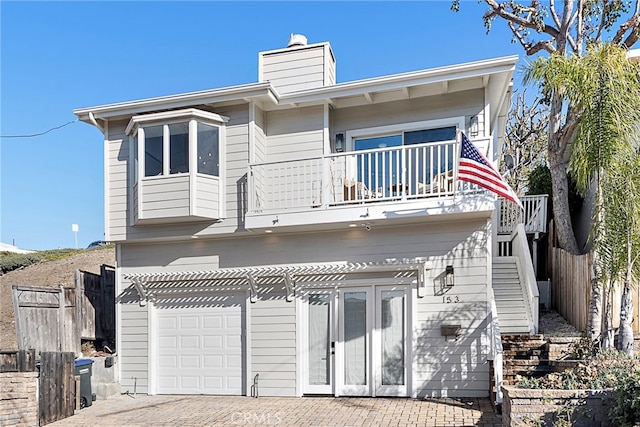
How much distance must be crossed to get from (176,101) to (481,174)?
627cm

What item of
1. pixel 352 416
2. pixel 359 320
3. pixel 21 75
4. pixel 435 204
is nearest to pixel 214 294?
pixel 359 320

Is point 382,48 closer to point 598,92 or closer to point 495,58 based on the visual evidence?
point 495,58

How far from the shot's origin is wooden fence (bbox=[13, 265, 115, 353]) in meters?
9.53

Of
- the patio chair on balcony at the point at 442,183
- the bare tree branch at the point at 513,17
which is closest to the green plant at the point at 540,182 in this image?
the bare tree branch at the point at 513,17

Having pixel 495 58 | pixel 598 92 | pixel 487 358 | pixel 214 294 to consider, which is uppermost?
pixel 495 58

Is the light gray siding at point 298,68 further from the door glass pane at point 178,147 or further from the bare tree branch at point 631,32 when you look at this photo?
the bare tree branch at point 631,32

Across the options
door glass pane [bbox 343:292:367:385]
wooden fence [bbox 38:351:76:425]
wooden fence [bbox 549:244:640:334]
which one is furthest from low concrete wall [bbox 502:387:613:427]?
wooden fence [bbox 38:351:76:425]

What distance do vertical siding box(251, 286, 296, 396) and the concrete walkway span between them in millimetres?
322

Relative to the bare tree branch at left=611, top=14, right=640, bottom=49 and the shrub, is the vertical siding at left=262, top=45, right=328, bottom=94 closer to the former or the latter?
the bare tree branch at left=611, top=14, right=640, bottom=49

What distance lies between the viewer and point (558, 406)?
5777 mm

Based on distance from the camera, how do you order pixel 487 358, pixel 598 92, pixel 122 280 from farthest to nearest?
pixel 122 280 < pixel 487 358 < pixel 598 92

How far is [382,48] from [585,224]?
6.60m

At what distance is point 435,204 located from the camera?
899cm

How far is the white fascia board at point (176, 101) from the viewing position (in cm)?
1007
